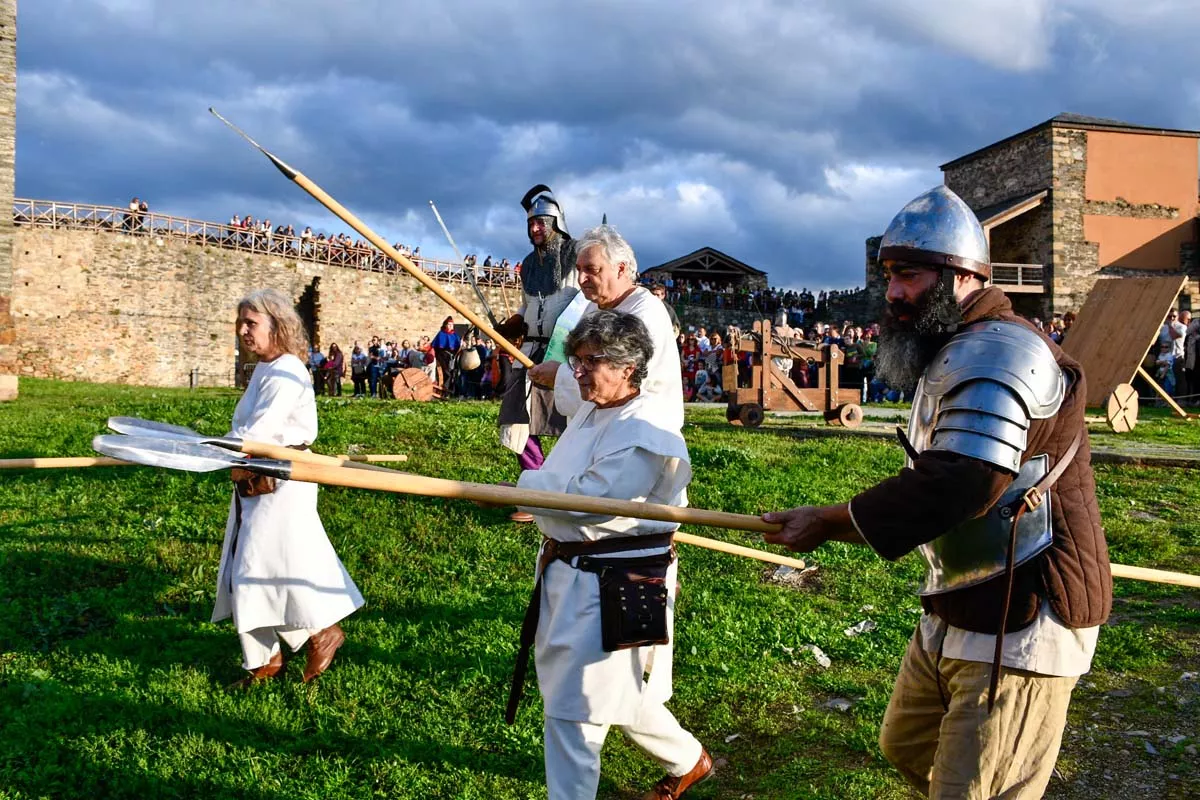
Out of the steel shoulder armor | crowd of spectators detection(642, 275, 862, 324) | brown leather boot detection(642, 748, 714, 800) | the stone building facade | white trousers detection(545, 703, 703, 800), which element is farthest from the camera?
crowd of spectators detection(642, 275, 862, 324)

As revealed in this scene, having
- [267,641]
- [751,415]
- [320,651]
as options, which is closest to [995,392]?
[320,651]

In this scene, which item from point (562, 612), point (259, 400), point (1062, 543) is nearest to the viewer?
point (1062, 543)

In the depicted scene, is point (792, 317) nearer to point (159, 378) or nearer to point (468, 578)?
point (159, 378)

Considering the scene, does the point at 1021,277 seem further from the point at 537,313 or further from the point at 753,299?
the point at 537,313

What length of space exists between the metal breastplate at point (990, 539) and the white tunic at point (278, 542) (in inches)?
135

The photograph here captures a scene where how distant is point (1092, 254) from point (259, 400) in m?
34.1

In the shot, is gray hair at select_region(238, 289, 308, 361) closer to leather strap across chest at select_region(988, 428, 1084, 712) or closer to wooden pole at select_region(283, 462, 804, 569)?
wooden pole at select_region(283, 462, 804, 569)

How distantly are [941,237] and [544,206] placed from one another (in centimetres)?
451

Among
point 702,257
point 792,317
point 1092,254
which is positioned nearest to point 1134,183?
point 1092,254

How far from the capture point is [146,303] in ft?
114

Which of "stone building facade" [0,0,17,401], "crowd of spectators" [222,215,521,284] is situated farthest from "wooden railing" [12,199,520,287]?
"stone building facade" [0,0,17,401]

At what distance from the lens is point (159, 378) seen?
35.6m

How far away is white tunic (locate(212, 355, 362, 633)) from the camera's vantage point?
4.92 m

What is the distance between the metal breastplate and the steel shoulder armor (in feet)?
0.33
